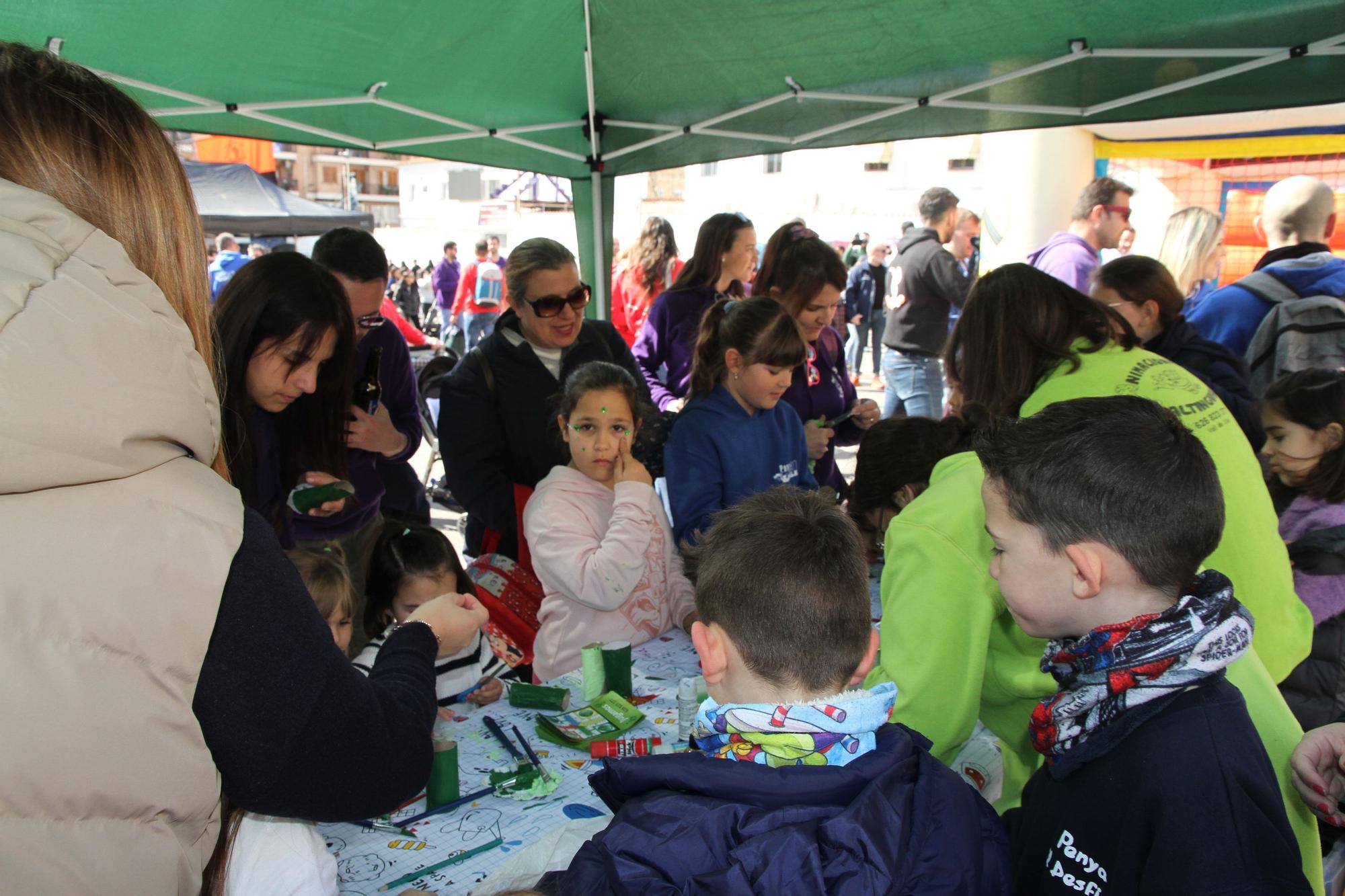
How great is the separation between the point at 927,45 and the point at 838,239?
55.2 ft

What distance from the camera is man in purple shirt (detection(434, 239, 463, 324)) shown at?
1527cm

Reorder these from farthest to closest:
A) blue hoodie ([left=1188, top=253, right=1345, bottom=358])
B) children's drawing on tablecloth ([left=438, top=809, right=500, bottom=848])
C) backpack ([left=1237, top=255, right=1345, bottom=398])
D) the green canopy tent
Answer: blue hoodie ([left=1188, top=253, right=1345, bottom=358]) < backpack ([left=1237, top=255, right=1345, bottom=398]) < the green canopy tent < children's drawing on tablecloth ([left=438, top=809, right=500, bottom=848])

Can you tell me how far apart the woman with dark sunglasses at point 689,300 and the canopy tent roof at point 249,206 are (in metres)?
9.90

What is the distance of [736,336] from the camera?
286 cm

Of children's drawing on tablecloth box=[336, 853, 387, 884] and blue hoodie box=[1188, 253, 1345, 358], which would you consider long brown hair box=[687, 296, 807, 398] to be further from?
blue hoodie box=[1188, 253, 1345, 358]

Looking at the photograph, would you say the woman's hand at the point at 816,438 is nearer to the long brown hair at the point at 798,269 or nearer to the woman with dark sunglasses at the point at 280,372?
the long brown hair at the point at 798,269

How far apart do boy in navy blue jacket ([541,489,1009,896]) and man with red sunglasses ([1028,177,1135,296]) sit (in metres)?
4.23

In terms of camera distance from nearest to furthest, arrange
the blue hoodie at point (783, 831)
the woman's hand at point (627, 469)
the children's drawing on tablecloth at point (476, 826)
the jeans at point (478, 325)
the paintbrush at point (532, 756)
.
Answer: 1. the blue hoodie at point (783, 831)
2. the children's drawing on tablecloth at point (476, 826)
3. the paintbrush at point (532, 756)
4. the woman's hand at point (627, 469)
5. the jeans at point (478, 325)

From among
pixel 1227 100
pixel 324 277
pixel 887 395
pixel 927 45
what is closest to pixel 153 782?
pixel 324 277

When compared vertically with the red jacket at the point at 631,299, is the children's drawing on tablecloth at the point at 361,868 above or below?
below

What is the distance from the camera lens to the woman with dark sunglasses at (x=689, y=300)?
162 inches

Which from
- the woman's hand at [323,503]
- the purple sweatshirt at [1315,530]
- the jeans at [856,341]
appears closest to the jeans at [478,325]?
the jeans at [856,341]

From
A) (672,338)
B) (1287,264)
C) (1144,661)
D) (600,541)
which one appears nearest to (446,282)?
(672,338)

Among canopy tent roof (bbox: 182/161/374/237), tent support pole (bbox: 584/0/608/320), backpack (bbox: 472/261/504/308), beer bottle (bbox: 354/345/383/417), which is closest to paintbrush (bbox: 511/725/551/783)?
beer bottle (bbox: 354/345/383/417)
